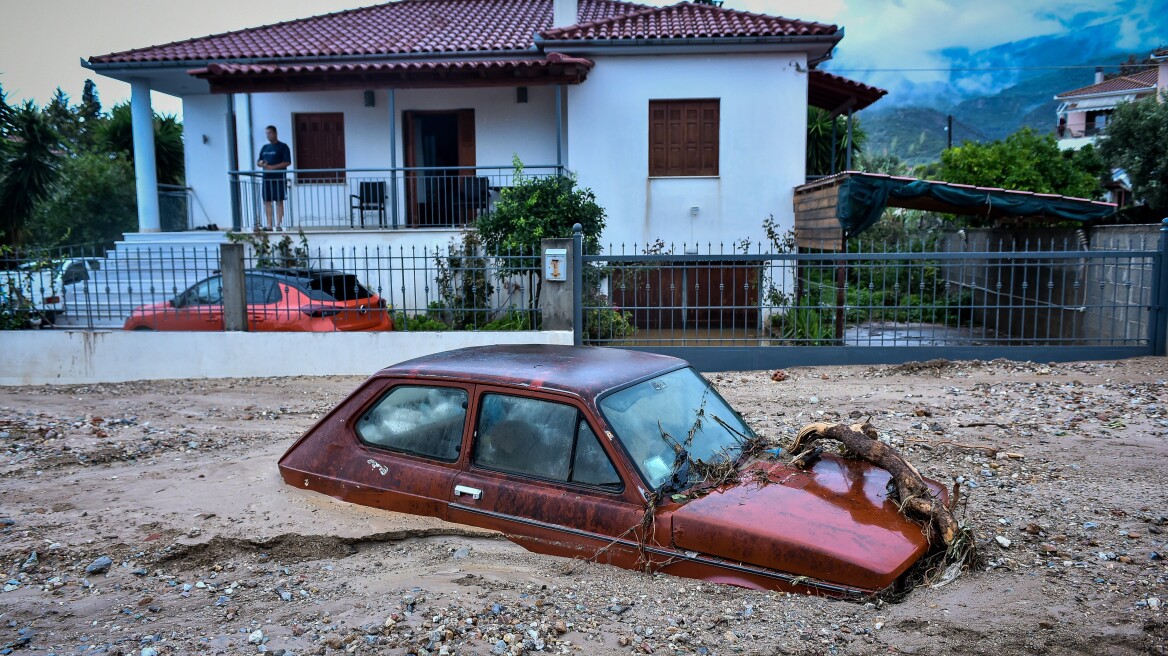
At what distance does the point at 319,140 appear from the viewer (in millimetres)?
17906

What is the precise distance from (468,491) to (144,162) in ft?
55.3

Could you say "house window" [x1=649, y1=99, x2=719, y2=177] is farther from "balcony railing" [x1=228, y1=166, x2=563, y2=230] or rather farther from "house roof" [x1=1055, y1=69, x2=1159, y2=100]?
"house roof" [x1=1055, y1=69, x2=1159, y2=100]

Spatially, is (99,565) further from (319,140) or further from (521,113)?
(319,140)

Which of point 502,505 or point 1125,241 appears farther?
point 1125,241

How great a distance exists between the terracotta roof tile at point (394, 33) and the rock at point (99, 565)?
559 inches

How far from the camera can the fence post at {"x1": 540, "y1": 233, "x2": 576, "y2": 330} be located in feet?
34.8

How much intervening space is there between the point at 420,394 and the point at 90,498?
8.31 feet

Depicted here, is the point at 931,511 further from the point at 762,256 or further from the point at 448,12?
the point at 448,12

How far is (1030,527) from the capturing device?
15.1 feet

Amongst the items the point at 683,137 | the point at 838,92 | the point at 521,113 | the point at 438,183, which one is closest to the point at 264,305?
the point at 438,183

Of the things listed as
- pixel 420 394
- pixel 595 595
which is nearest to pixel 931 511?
pixel 595 595

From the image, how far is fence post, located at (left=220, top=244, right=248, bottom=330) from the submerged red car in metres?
6.71

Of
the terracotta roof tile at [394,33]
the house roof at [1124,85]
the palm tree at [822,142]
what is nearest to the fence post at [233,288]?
the terracotta roof tile at [394,33]

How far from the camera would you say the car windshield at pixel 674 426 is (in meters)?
4.10
